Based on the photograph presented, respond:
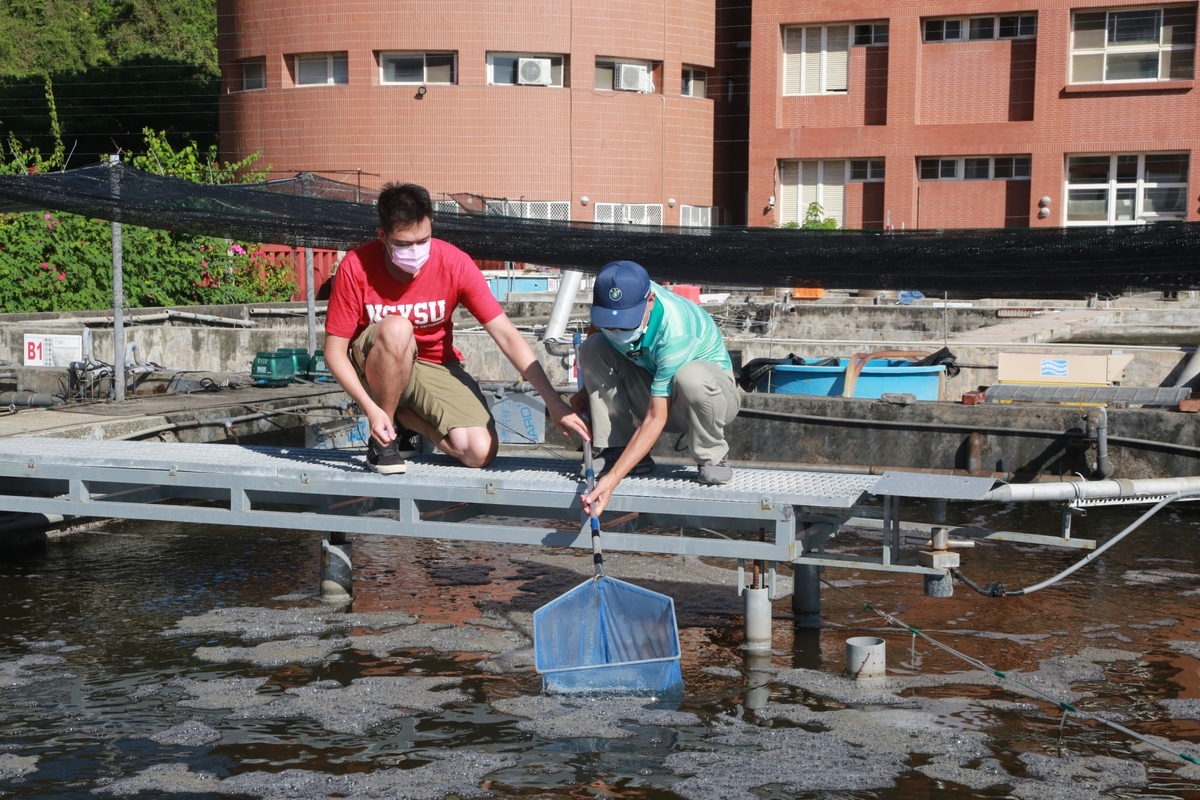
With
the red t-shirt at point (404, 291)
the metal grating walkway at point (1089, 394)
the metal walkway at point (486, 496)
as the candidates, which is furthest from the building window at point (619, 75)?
the red t-shirt at point (404, 291)

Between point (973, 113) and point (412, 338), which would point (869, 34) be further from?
point (412, 338)

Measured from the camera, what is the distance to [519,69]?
33.7 m

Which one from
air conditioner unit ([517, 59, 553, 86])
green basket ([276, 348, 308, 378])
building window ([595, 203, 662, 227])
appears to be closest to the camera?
green basket ([276, 348, 308, 378])

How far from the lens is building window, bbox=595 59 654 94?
114 ft

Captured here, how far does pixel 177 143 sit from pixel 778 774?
39469mm

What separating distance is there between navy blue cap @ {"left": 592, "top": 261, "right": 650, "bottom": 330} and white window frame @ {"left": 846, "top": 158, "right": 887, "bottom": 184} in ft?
97.7

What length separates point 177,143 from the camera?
4200cm

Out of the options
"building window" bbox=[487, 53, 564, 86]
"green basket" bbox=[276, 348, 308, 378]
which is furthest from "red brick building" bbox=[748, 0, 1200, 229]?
"green basket" bbox=[276, 348, 308, 378]

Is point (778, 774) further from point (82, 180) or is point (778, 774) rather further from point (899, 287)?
point (82, 180)

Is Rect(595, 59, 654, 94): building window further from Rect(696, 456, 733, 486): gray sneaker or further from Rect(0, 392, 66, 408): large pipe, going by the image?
Rect(696, 456, 733, 486): gray sneaker

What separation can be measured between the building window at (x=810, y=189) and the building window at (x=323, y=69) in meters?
11.0

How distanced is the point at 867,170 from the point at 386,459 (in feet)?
97.4

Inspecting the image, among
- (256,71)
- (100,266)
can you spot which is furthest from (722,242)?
(256,71)

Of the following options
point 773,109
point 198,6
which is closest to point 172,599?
point 773,109
